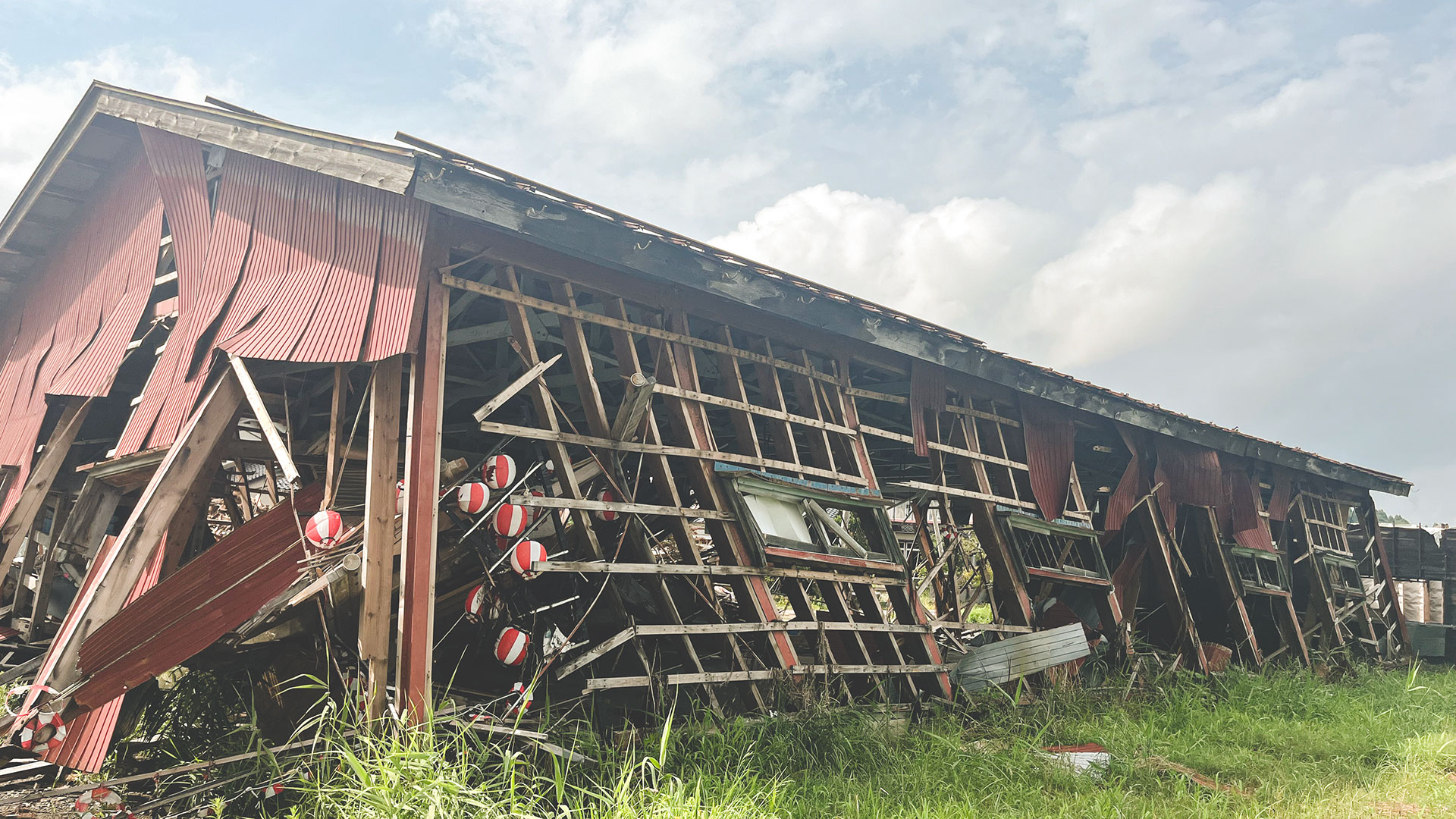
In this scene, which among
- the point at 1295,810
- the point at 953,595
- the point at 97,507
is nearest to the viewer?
the point at 1295,810

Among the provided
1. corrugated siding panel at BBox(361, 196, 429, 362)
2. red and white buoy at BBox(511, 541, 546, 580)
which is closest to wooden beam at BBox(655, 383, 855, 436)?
red and white buoy at BBox(511, 541, 546, 580)

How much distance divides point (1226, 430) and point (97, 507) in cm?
1156

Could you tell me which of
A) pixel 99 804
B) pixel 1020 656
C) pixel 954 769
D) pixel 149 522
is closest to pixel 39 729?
pixel 99 804

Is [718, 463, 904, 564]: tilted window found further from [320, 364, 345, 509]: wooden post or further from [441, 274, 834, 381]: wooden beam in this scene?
[320, 364, 345, 509]: wooden post

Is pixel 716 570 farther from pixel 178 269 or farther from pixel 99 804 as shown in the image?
pixel 178 269

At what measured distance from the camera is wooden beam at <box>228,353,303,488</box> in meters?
5.18

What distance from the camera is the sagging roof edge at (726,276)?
215 inches

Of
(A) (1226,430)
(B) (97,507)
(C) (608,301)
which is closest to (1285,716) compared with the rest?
(A) (1226,430)

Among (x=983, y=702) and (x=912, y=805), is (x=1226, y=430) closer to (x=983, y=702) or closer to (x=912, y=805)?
(x=983, y=702)

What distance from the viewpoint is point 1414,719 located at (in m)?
9.30

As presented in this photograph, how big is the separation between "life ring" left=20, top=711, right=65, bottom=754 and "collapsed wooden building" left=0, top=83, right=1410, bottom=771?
0.06 metres

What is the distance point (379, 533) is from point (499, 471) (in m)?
0.89

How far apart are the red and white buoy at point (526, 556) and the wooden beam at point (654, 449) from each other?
2.17 ft

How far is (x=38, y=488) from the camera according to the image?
754 centimetres
